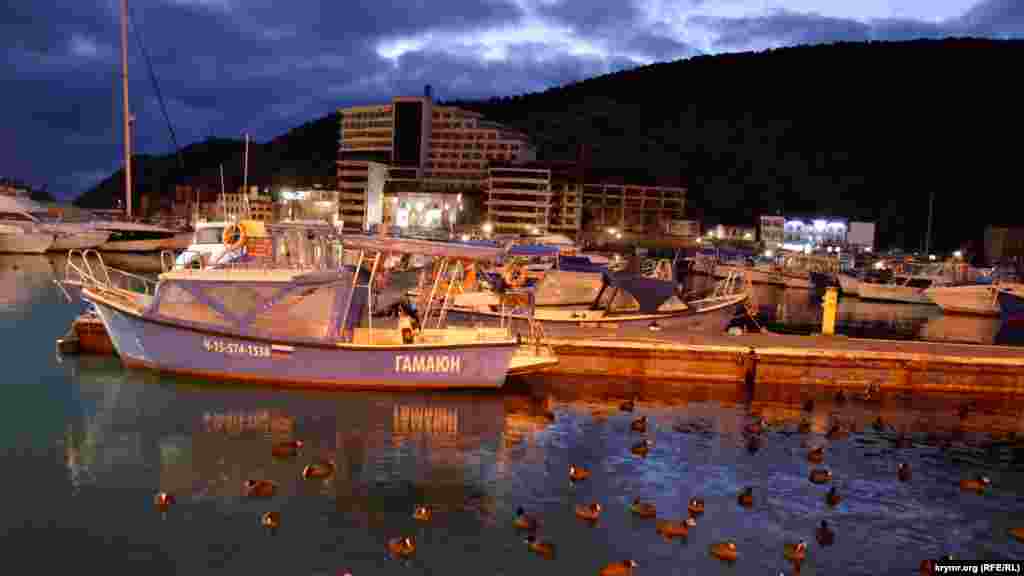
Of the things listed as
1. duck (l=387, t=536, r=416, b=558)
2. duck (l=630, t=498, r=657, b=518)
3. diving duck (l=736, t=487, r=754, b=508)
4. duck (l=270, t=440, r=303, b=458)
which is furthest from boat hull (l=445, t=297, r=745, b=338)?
duck (l=387, t=536, r=416, b=558)

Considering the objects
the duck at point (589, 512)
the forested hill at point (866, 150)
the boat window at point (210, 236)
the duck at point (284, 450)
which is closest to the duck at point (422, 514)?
the duck at point (589, 512)

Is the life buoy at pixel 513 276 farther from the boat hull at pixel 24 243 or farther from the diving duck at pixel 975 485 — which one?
the boat hull at pixel 24 243

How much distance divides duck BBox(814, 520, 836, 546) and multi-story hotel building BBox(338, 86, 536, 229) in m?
114

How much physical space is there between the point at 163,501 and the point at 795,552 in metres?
9.97

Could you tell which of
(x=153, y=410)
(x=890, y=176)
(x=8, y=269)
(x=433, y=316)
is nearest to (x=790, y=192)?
(x=890, y=176)

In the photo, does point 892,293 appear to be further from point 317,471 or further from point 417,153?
point 417,153

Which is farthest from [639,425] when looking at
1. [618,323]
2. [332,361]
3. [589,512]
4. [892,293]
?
[892,293]

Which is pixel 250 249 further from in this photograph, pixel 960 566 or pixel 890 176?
pixel 890 176

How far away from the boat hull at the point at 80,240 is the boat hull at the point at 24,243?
0.79 meters

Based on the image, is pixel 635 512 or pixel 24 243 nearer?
pixel 635 512

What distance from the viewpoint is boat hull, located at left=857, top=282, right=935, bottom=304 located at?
6481 cm

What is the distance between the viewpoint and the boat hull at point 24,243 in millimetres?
76875

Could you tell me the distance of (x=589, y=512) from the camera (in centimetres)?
1391

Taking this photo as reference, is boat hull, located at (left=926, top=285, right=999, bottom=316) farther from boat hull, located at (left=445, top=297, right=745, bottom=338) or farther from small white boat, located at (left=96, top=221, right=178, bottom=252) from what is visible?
small white boat, located at (left=96, top=221, right=178, bottom=252)
